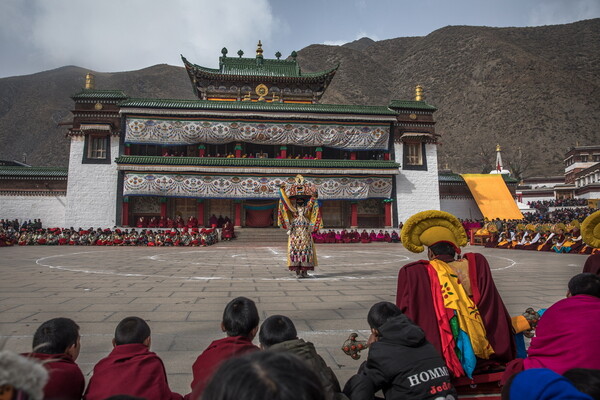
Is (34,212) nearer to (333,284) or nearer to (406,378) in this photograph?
(333,284)

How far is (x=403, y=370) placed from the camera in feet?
6.86

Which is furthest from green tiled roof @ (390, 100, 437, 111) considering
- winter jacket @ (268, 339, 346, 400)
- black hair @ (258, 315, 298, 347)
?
winter jacket @ (268, 339, 346, 400)

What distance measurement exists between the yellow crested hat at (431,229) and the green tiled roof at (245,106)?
24.3 metres

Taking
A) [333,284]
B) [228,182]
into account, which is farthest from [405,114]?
[333,284]

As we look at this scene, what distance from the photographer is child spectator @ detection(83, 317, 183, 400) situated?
1.91 meters

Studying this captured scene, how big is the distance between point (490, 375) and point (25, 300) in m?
6.41

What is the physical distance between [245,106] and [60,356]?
83.9 feet

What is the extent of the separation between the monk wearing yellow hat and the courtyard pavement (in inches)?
36.5

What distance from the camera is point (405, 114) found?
28.3 meters

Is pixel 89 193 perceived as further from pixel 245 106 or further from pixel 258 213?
pixel 245 106

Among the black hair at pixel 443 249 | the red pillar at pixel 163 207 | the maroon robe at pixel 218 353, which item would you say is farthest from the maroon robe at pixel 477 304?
the red pillar at pixel 163 207

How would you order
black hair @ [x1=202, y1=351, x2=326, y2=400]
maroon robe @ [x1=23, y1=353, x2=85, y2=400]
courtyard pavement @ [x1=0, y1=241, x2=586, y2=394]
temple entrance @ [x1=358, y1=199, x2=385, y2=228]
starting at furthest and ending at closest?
1. temple entrance @ [x1=358, y1=199, x2=385, y2=228]
2. courtyard pavement @ [x1=0, y1=241, x2=586, y2=394]
3. maroon robe @ [x1=23, y1=353, x2=85, y2=400]
4. black hair @ [x1=202, y1=351, x2=326, y2=400]

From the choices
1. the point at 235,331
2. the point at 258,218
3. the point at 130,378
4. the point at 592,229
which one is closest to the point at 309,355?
the point at 235,331

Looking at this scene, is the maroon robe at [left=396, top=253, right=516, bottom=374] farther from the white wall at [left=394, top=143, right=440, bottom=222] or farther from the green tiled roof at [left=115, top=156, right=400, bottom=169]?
the white wall at [left=394, top=143, right=440, bottom=222]
